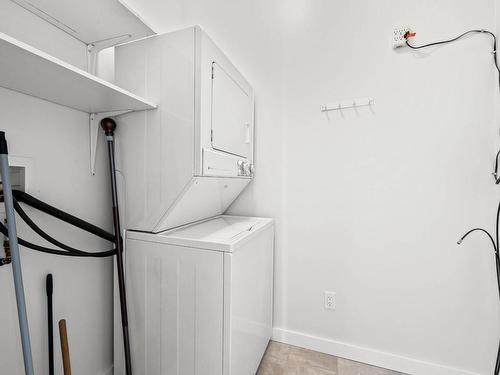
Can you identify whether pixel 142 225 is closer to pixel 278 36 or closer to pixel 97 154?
pixel 97 154

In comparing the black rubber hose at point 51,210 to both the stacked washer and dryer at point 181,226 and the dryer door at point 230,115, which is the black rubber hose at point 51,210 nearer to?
the stacked washer and dryer at point 181,226

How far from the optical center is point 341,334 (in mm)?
1921

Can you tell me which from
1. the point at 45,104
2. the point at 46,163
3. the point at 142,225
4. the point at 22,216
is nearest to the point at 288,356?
the point at 142,225

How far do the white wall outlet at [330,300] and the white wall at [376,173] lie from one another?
0.04m

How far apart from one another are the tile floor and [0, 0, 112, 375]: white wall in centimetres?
116

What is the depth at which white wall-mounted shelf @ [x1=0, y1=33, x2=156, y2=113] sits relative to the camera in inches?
31.8

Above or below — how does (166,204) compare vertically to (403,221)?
above

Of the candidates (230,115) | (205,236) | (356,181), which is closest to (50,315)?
(205,236)

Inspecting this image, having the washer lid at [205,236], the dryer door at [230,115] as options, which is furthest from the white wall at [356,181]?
the washer lid at [205,236]

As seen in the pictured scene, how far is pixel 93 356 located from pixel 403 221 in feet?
7.58

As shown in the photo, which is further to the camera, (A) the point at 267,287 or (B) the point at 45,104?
(A) the point at 267,287

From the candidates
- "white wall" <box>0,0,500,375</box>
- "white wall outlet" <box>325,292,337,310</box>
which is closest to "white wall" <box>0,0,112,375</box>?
"white wall" <box>0,0,500,375</box>

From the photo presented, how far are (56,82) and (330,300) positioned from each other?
2225 millimetres

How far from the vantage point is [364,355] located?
6.07 ft
